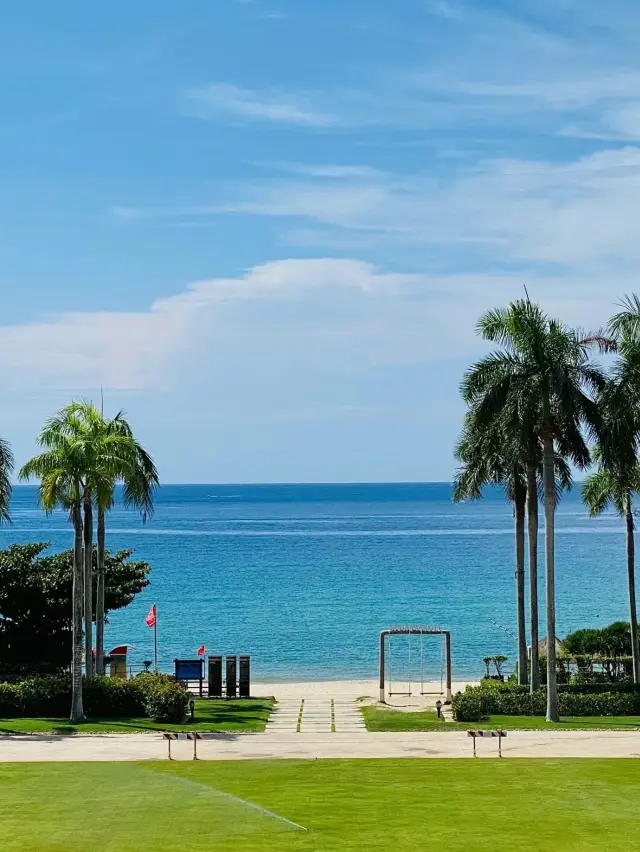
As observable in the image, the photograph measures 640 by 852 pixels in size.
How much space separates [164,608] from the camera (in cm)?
10431

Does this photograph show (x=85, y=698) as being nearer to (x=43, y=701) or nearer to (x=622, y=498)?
(x=43, y=701)

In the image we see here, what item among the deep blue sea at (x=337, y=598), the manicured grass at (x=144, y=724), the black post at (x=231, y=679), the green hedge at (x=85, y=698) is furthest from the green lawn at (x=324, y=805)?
the deep blue sea at (x=337, y=598)

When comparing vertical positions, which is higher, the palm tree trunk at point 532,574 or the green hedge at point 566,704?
the palm tree trunk at point 532,574

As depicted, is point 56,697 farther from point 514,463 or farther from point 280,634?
point 280,634

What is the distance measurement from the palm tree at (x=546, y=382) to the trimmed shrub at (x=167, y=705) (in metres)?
11.6

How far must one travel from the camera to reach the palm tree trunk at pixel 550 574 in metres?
33.7

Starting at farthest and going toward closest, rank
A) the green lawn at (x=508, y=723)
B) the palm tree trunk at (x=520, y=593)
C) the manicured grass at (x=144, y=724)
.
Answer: the palm tree trunk at (x=520, y=593)
the green lawn at (x=508, y=723)
the manicured grass at (x=144, y=724)

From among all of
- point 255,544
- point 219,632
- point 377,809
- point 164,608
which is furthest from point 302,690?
point 255,544

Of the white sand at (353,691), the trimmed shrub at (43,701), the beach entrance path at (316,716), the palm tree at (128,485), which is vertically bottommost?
the white sand at (353,691)

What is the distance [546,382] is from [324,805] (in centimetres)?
1785

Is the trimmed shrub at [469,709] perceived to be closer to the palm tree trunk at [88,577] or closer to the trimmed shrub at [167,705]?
the trimmed shrub at [167,705]

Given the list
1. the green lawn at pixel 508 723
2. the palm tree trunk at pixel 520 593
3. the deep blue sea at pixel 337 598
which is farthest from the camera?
the deep blue sea at pixel 337 598

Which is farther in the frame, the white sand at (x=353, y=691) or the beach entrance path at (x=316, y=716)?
the white sand at (x=353, y=691)

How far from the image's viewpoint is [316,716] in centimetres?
3772
